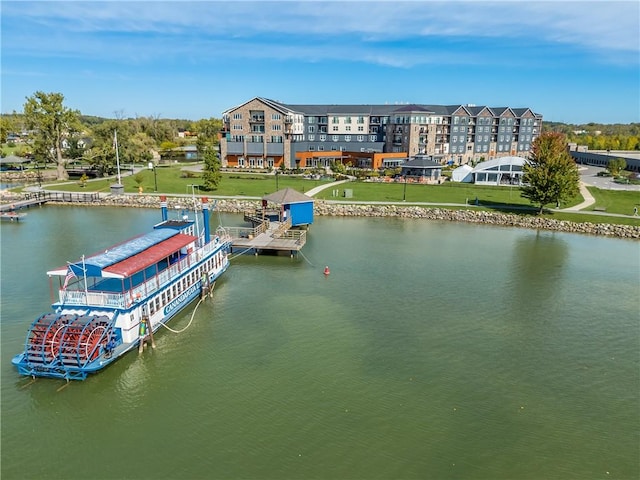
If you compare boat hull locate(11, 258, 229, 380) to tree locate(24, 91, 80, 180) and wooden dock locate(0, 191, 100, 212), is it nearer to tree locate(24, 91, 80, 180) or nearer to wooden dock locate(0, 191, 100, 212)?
wooden dock locate(0, 191, 100, 212)

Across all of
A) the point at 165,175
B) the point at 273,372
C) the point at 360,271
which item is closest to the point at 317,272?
the point at 360,271

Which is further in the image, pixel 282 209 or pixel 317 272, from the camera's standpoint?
pixel 282 209

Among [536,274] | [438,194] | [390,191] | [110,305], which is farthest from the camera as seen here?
[390,191]

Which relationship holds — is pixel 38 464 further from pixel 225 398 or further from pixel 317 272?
pixel 317 272

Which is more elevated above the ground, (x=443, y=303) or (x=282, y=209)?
(x=282, y=209)

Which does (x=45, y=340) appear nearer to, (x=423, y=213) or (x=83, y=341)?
(x=83, y=341)

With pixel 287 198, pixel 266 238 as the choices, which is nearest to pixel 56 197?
pixel 287 198

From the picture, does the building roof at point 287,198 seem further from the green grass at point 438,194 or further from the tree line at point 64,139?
the tree line at point 64,139

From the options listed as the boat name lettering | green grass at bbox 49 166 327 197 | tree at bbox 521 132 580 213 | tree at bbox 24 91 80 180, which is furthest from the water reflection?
tree at bbox 24 91 80 180
